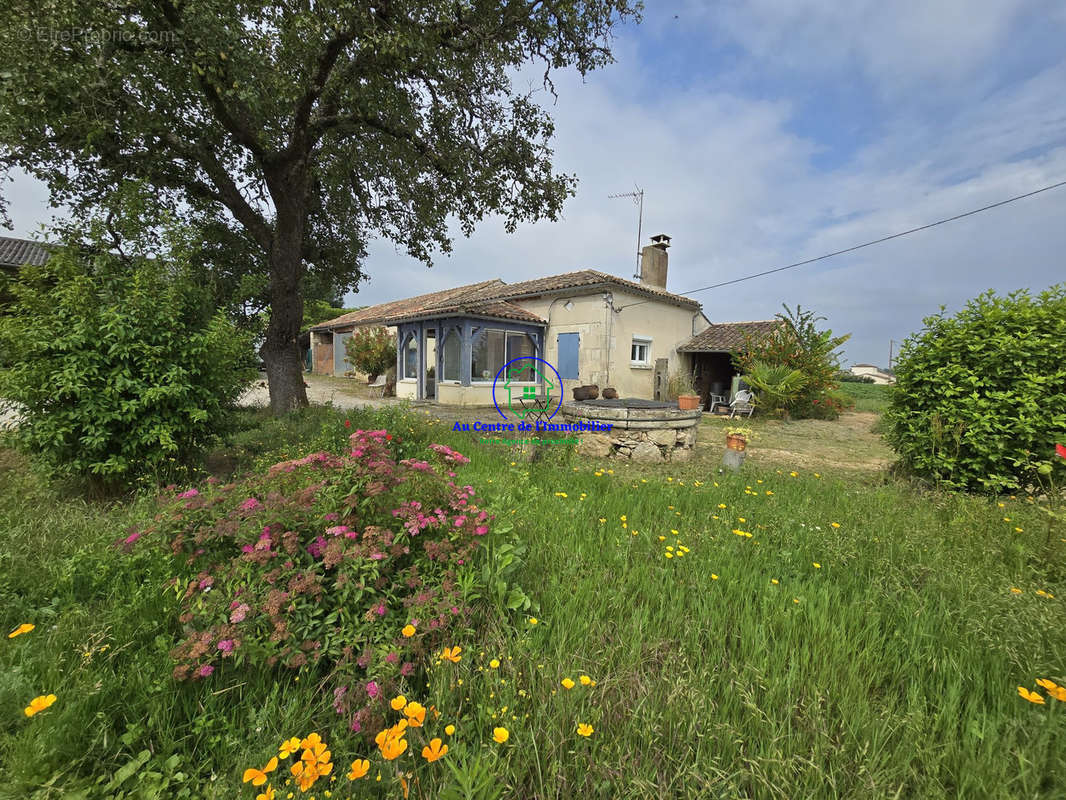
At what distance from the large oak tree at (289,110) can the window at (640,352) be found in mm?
7379

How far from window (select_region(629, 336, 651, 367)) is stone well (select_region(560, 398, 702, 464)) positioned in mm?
7449

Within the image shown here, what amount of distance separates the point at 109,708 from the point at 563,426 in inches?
235

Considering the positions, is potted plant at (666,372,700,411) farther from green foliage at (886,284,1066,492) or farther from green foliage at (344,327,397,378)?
green foliage at (344,327,397,378)

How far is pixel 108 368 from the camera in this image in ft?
12.0

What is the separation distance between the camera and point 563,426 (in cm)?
700

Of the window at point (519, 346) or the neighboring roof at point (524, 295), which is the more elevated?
the neighboring roof at point (524, 295)

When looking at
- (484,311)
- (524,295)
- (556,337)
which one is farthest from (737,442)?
(524,295)

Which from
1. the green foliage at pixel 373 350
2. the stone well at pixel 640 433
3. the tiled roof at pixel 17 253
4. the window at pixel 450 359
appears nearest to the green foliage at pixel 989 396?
the stone well at pixel 640 433

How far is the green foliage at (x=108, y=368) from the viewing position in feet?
11.4

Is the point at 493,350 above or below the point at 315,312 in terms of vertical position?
below

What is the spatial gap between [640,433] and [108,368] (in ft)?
21.1

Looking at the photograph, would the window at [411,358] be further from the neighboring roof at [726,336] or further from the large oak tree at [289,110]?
the neighboring roof at [726,336]

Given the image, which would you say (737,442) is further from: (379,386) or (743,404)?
(379,386)

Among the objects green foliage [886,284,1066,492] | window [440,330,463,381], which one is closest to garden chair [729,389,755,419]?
green foliage [886,284,1066,492]
